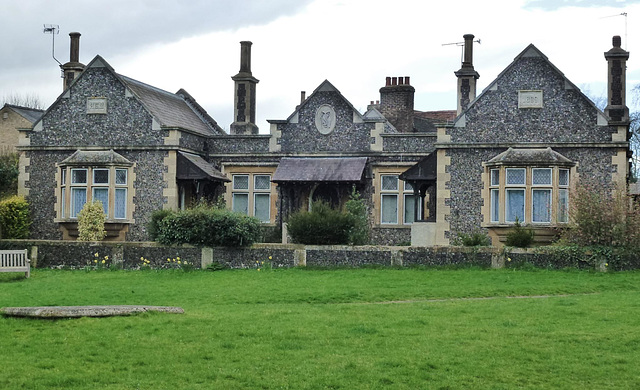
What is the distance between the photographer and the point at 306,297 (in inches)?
685

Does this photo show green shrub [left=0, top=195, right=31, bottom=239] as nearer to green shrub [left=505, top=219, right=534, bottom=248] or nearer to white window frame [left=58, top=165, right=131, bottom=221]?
white window frame [left=58, top=165, right=131, bottom=221]

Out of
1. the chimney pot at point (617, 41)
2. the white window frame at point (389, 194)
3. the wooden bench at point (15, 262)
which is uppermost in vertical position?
the chimney pot at point (617, 41)

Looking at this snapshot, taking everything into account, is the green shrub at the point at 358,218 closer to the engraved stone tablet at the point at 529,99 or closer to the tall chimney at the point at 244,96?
the tall chimney at the point at 244,96

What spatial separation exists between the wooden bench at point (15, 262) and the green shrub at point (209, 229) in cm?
356

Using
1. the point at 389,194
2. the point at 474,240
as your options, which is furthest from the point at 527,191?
the point at 389,194

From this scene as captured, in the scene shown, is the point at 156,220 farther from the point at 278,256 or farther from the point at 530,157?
the point at 530,157

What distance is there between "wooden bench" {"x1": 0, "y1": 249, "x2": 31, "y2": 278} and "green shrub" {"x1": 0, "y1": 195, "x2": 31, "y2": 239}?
540cm

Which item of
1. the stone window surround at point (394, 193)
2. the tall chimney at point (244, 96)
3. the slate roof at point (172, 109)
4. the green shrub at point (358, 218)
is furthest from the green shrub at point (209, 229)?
the tall chimney at point (244, 96)

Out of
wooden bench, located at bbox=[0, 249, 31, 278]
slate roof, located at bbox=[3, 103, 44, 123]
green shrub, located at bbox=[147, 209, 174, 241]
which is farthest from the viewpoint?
slate roof, located at bbox=[3, 103, 44, 123]

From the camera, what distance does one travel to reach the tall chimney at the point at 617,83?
26703 millimetres

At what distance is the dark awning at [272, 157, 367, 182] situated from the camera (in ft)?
96.5

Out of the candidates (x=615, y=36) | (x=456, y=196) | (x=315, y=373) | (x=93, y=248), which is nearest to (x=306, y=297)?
(x=315, y=373)

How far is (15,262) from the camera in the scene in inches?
902

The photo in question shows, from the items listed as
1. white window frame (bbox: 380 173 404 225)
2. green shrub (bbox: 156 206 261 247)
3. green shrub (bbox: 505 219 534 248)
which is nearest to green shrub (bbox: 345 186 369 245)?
white window frame (bbox: 380 173 404 225)
